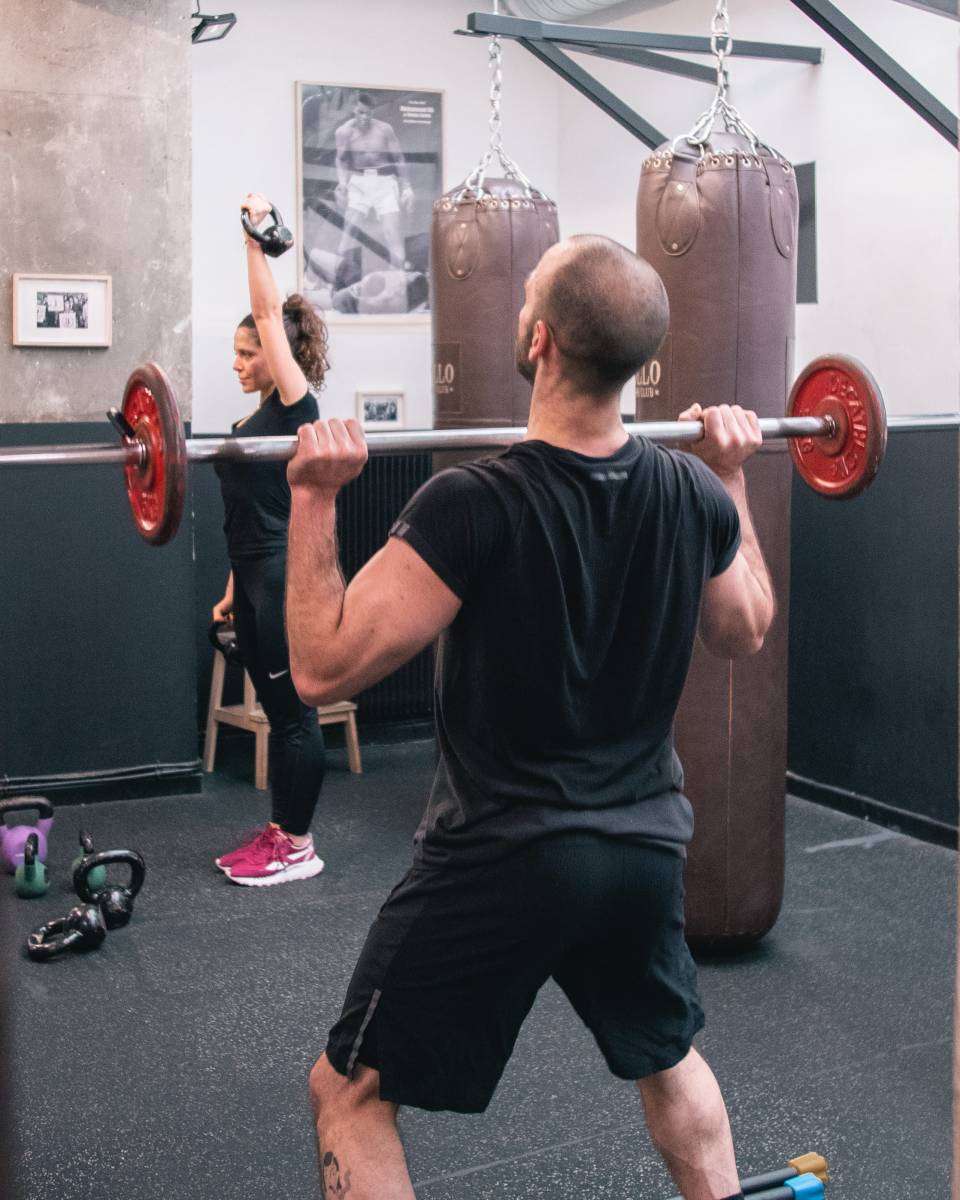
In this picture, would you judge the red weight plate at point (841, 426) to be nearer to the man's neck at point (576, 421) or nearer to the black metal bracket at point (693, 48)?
the man's neck at point (576, 421)

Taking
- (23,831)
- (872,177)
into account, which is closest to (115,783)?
(23,831)

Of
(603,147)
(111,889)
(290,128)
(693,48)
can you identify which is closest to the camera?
(111,889)

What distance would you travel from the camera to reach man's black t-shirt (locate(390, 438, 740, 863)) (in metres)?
1.52

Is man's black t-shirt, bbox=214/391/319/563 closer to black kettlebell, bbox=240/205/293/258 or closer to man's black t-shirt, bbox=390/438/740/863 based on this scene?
black kettlebell, bbox=240/205/293/258

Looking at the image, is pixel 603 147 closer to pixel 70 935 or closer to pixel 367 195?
pixel 367 195

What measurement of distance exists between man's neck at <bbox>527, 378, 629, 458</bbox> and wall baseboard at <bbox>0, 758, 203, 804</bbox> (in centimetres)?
314

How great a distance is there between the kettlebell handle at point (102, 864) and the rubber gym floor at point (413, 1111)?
10cm

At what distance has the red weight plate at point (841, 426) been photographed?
2.11 metres

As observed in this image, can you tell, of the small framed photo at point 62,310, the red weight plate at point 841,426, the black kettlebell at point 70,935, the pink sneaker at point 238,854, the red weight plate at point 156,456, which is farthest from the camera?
the small framed photo at point 62,310

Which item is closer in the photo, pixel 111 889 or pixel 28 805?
pixel 111 889

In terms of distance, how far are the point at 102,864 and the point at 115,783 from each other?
1.13m

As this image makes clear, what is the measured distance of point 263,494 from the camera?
138 inches

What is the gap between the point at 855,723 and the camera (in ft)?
14.0

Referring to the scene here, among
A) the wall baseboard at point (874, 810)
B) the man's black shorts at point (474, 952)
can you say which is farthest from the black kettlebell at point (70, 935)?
the wall baseboard at point (874, 810)
